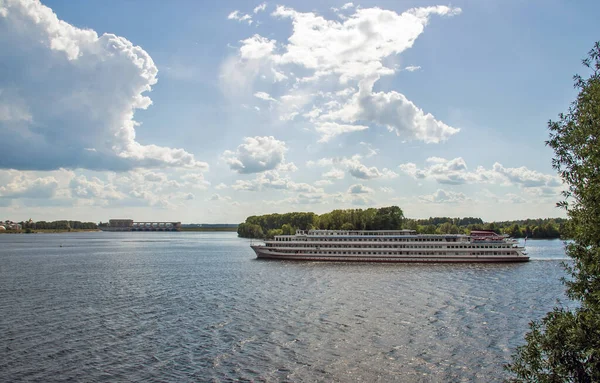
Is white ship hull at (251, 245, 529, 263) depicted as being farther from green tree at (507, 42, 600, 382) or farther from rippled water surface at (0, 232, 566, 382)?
green tree at (507, 42, 600, 382)

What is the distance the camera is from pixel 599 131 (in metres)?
20.0

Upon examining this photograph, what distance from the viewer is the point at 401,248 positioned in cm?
12594

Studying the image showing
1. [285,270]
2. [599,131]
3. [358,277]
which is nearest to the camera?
[599,131]

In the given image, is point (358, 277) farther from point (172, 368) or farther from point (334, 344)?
point (172, 368)

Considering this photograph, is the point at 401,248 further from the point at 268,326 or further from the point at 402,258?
the point at 268,326

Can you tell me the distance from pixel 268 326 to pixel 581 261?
36.2 metres

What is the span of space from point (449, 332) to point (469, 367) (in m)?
10.9

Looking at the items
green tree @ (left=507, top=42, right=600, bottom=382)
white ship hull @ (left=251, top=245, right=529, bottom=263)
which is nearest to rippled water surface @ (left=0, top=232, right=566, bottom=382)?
green tree @ (left=507, top=42, right=600, bottom=382)

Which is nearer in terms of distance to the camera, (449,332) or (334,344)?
(334,344)

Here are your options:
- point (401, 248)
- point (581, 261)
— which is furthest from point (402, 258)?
point (581, 261)

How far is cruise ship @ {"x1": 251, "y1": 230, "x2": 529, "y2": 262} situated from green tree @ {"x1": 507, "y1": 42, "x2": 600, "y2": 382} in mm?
104738

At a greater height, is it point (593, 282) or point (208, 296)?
point (593, 282)

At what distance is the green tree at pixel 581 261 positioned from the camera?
1942cm

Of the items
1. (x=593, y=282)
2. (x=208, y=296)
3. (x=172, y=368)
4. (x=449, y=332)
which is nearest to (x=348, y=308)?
(x=449, y=332)
